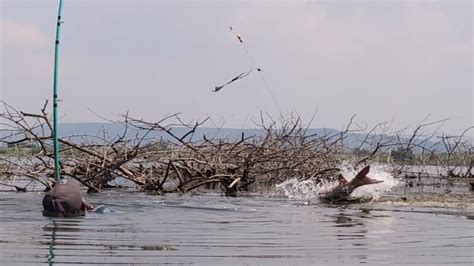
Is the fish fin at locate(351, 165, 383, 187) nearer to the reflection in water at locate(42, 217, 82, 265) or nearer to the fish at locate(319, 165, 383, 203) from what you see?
the fish at locate(319, 165, 383, 203)

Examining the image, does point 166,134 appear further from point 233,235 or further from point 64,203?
point 233,235

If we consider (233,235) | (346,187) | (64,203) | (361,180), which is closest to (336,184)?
(346,187)

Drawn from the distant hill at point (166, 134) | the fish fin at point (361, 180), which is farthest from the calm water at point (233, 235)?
the distant hill at point (166, 134)

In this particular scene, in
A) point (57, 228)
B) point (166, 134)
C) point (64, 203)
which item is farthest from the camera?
point (166, 134)

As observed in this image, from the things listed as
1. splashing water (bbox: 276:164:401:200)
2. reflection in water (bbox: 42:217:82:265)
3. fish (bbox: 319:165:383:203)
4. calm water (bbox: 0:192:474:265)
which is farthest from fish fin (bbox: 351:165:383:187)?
reflection in water (bbox: 42:217:82:265)

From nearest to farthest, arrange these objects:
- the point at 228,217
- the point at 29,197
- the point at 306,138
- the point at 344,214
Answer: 1. the point at 228,217
2. the point at 344,214
3. the point at 29,197
4. the point at 306,138

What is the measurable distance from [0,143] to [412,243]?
39.4ft

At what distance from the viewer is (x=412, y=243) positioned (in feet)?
36.0

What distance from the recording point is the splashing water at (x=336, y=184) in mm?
18641

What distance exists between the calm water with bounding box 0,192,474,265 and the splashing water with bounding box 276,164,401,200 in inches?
44.4

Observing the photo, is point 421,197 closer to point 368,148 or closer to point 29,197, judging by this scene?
point 368,148

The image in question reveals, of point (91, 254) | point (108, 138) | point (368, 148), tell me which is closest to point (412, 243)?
point (91, 254)

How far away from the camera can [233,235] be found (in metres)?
11.6

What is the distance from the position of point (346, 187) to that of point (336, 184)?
791 mm
